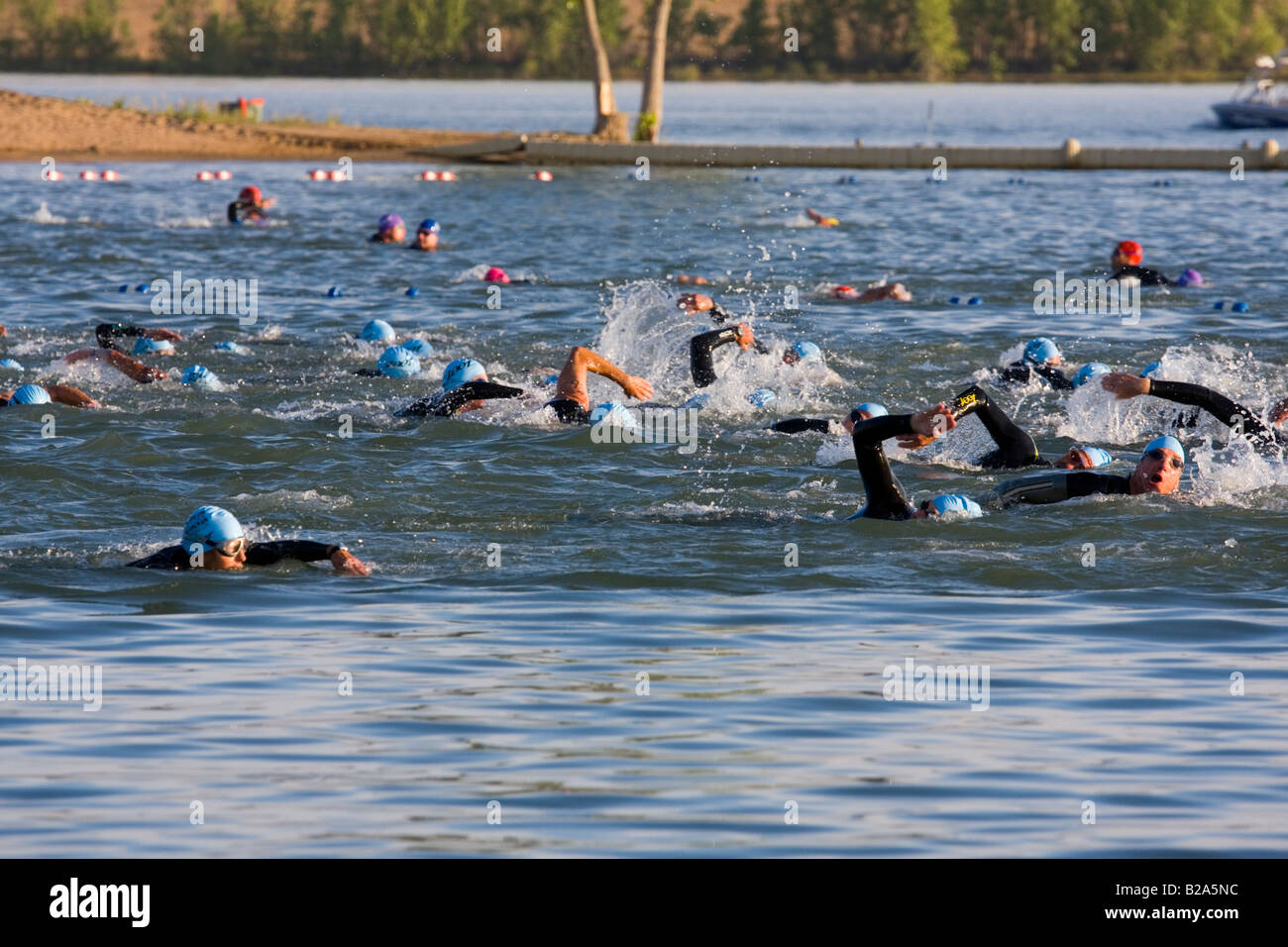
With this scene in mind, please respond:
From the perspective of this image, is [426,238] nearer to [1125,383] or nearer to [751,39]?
[1125,383]

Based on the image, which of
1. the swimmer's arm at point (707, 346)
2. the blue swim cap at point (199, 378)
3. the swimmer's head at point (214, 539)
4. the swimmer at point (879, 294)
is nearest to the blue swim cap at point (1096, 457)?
the swimmer's arm at point (707, 346)

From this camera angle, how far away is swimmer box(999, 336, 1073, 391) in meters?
17.9

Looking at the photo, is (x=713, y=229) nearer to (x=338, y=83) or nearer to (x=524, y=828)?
(x=524, y=828)

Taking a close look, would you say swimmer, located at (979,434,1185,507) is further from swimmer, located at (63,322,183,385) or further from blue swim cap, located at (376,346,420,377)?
swimmer, located at (63,322,183,385)

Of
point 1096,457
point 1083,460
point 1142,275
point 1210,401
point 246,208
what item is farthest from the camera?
point 246,208

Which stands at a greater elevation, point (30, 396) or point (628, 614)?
point (30, 396)

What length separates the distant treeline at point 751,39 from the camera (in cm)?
11106

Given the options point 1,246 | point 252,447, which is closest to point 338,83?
point 1,246

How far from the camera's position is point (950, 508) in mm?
12867

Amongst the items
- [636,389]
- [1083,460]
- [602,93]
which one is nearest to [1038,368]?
[636,389]

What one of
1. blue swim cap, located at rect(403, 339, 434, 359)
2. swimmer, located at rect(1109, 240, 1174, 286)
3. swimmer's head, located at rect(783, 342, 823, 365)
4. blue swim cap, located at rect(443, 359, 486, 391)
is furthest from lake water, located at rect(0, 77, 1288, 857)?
swimmer, located at rect(1109, 240, 1174, 286)

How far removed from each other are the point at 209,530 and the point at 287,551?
1.67 feet

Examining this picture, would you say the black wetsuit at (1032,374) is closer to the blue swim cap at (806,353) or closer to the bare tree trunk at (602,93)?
the blue swim cap at (806,353)

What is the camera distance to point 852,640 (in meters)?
10.5
